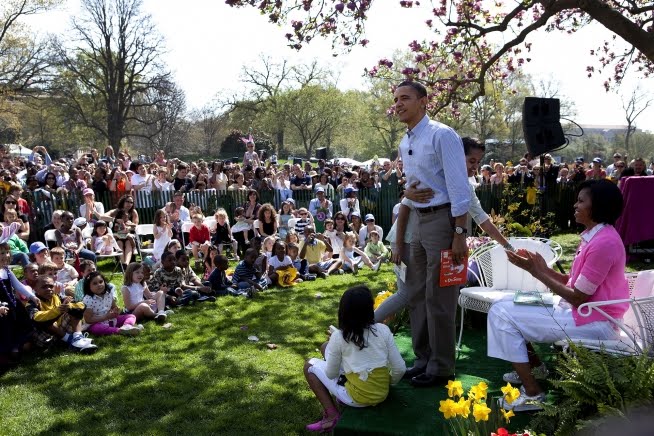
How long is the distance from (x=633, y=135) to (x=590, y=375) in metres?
62.9

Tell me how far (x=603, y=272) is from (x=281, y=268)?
6.54 m

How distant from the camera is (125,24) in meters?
31.5

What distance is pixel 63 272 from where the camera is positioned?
7703mm

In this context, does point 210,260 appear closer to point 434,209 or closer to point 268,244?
point 268,244

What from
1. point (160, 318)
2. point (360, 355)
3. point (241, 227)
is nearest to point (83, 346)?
point (160, 318)

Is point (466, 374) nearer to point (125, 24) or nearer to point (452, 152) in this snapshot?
point (452, 152)

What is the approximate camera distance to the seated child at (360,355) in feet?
11.6

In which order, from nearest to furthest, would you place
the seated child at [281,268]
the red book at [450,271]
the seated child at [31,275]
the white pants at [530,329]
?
the white pants at [530,329], the red book at [450,271], the seated child at [31,275], the seated child at [281,268]

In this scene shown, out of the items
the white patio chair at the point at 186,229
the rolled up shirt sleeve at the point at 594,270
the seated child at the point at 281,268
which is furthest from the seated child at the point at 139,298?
the rolled up shirt sleeve at the point at 594,270

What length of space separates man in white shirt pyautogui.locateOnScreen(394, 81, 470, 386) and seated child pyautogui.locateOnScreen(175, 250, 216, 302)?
4821mm

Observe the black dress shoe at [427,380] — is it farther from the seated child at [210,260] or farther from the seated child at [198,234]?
the seated child at [198,234]

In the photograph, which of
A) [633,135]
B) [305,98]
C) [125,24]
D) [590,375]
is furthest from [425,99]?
[633,135]

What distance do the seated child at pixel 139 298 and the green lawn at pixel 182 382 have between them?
17cm

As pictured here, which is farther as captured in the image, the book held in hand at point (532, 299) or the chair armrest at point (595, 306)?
the book held in hand at point (532, 299)
